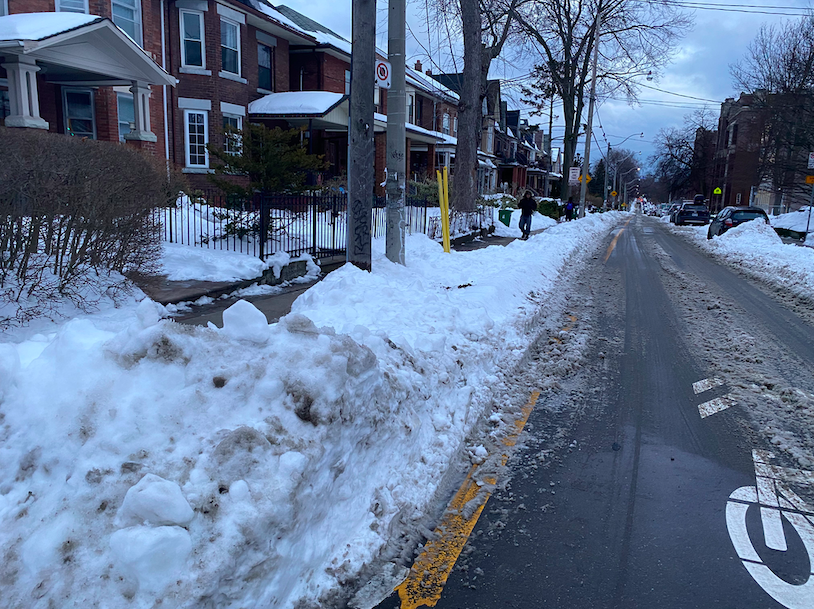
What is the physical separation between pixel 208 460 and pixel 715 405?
4.64 meters

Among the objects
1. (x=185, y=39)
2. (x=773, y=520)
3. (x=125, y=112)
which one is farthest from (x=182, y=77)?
(x=773, y=520)

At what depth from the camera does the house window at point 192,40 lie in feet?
70.8

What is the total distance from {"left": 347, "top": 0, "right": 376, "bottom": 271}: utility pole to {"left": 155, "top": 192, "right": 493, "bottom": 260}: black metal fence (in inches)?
97.4

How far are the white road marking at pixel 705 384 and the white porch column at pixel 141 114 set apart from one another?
1605 cm

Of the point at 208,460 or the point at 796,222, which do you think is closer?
the point at 208,460

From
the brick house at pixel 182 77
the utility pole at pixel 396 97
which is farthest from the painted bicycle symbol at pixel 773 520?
the brick house at pixel 182 77

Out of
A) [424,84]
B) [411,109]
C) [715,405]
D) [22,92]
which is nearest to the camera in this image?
[715,405]

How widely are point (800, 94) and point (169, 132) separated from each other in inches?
1149

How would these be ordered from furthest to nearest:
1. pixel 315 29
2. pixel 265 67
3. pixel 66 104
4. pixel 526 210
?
pixel 315 29, pixel 265 67, pixel 526 210, pixel 66 104

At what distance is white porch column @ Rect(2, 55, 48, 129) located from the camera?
1339 centimetres

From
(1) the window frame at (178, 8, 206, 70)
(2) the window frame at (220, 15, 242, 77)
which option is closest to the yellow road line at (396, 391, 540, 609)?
(1) the window frame at (178, 8, 206, 70)

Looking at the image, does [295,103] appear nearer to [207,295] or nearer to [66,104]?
[66,104]

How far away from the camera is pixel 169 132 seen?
21.3 meters

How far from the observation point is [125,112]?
19.2 meters
